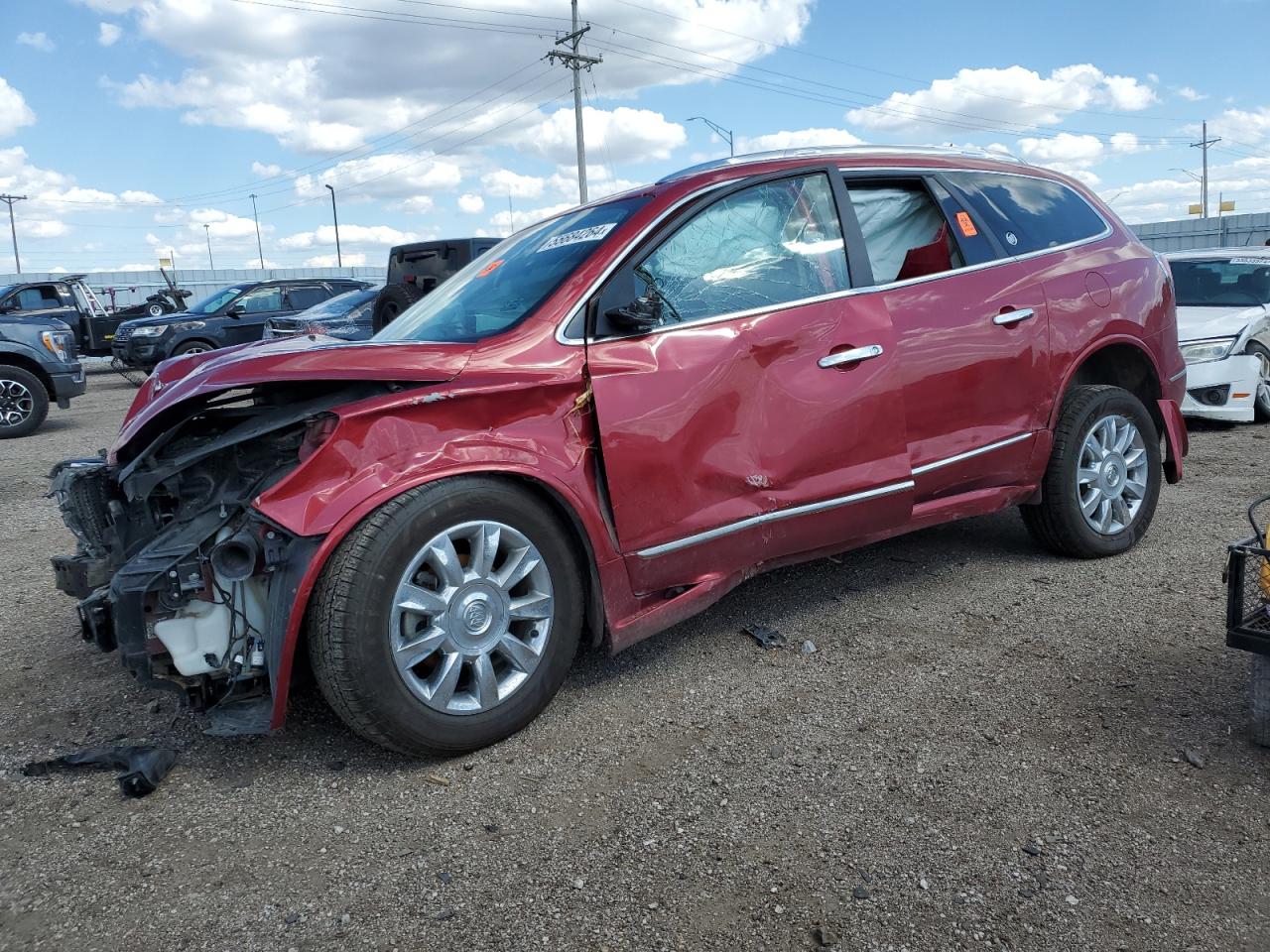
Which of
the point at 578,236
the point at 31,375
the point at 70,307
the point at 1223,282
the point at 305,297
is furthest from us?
the point at 70,307

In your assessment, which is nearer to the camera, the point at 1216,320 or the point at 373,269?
the point at 1216,320

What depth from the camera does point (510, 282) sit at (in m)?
3.67

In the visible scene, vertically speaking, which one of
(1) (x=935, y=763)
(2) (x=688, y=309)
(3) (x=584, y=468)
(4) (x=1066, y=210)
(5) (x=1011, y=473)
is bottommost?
(1) (x=935, y=763)

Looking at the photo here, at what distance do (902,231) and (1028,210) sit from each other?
821 millimetres

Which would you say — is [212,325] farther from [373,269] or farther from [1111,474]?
[373,269]

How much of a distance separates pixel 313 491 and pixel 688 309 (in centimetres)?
140

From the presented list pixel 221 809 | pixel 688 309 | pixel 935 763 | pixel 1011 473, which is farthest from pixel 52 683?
Result: pixel 1011 473

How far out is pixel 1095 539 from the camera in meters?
4.61

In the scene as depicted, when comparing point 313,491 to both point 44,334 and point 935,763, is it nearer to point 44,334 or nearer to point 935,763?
point 935,763

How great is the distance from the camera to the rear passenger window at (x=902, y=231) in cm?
387

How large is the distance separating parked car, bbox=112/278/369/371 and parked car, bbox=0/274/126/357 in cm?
134

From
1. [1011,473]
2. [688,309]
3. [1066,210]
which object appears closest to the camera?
[688,309]

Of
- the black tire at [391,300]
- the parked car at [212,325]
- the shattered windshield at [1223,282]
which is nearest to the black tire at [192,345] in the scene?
the parked car at [212,325]

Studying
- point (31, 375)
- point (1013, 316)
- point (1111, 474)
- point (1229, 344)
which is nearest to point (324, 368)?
point (1013, 316)
